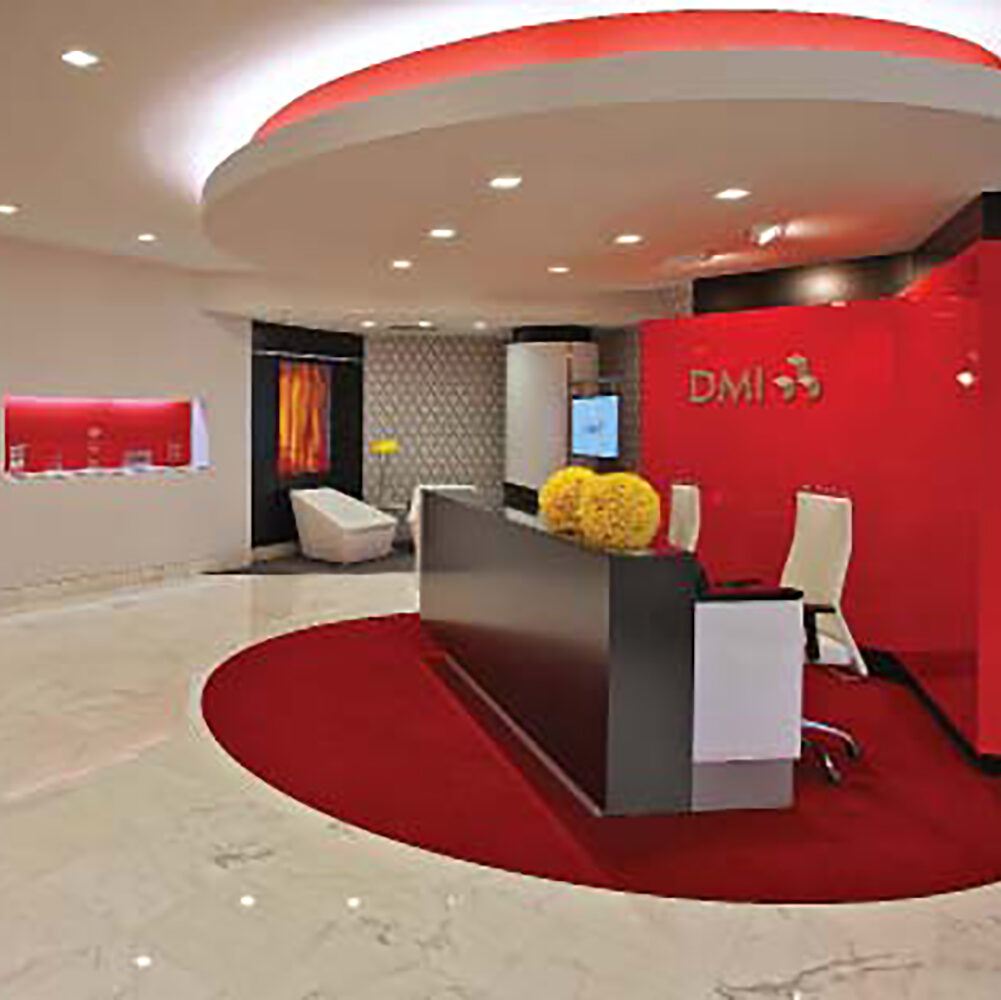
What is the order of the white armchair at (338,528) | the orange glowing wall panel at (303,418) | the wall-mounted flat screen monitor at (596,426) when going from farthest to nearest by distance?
the wall-mounted flat screen monitor at (596,426) < the orange glowing wall panel at (303,418) < the white armchair at (338,528)

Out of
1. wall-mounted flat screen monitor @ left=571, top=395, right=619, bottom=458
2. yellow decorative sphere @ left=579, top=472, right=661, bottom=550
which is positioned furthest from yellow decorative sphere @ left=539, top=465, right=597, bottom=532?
wall-mounted flat screen monitor @ left=571, top=395, right=619, bottom=458

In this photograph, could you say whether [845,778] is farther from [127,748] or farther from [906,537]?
[127,748]

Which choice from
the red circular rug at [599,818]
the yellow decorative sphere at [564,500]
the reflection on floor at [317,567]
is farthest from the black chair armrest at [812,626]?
the reflection on floor at [317,567]

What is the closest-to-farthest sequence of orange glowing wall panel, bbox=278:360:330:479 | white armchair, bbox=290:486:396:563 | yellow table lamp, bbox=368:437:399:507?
white armchair, bbox=290:486:396:563 → orange glowing wall panel, bbox=278:360:330:479 → yellow table lamp, bbox=368:437:399:507

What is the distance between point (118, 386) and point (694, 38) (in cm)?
671

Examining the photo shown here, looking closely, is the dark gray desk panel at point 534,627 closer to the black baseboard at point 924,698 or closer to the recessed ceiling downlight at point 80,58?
the black baseboard at point 924,698

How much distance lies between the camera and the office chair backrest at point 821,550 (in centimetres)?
500

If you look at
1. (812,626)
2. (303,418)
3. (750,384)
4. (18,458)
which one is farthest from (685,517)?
(303,418)

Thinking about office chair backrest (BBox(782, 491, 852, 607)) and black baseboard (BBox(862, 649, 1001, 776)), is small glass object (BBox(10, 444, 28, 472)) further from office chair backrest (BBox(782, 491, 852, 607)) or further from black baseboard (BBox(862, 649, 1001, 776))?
black baseboard (BBox(862, 649, 1001, 776))

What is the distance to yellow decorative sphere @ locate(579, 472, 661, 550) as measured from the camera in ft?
13.3

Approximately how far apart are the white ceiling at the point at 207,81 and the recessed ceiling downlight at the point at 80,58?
0.14 ft

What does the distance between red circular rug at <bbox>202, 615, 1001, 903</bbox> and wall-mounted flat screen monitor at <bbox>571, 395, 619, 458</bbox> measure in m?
6.37

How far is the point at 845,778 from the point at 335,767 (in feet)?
7.10

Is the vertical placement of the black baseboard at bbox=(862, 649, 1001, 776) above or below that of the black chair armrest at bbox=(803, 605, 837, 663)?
below
